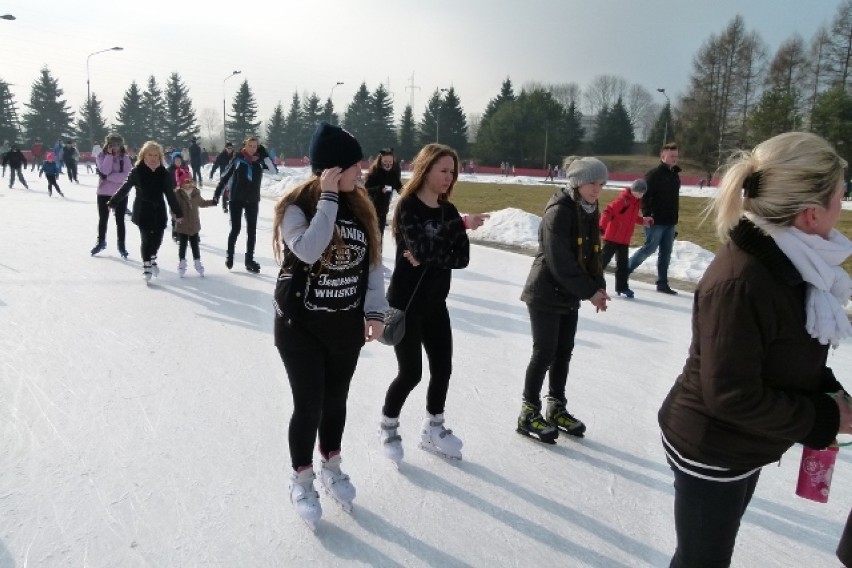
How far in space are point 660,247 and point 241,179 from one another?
5.19 meters

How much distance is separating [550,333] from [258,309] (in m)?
3.63

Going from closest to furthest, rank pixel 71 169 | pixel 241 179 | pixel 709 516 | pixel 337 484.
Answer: pixel 709 516
pixel 337 484
pixel 241 179
pixel 71 169

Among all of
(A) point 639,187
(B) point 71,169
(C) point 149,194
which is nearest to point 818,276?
(A) point 639,187

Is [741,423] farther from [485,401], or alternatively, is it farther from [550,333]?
[485,401]

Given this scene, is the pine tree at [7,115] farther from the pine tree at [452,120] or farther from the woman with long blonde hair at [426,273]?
the woman with long blonde hair at [426,273]

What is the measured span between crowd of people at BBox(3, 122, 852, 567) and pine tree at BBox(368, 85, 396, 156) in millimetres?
65263

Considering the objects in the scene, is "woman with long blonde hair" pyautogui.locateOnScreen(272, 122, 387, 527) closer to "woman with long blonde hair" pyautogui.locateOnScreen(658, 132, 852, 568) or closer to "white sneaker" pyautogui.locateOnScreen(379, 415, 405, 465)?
"white sneaker" pyautogui.locateOnScreen(379, 415, 405, 465)

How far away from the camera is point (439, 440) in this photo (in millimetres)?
3242

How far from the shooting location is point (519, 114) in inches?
2505

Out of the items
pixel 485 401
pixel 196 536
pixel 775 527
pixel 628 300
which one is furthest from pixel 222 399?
pixel 628 300

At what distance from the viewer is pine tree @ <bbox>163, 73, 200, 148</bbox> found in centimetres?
7100

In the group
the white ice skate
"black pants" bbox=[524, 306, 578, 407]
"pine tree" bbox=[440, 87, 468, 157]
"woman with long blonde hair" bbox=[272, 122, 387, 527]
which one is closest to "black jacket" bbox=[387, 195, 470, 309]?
"woman with long blonde hair" bbox=[272, 122, 387, 527]

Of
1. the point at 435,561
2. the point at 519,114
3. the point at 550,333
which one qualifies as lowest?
the point at 435,561

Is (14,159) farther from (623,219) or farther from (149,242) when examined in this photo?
(623,219)
